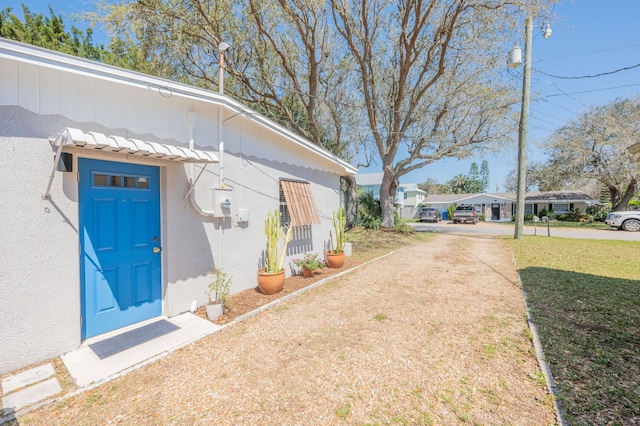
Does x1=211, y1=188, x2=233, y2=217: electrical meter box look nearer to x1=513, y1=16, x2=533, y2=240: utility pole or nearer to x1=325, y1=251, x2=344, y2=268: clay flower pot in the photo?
x1=325, y1=251, x2=344, y2=268: clay flower pot

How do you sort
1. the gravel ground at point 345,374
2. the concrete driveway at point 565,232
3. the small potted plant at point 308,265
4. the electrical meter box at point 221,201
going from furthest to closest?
the concrete driveway at point 565,232
the small potted plant at point 308,265
the electrical meter box at point 221,201
the gravel ground at point 345,374

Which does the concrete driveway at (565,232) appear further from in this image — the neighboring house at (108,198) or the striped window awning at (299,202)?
the neighboring house at (108,198)

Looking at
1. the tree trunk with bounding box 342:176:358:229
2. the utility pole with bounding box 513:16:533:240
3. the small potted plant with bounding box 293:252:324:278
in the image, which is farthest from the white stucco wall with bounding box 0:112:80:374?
the tree trunk with bounding box 342:176:358:229

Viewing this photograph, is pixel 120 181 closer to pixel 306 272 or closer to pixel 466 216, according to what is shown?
pixel 306 272

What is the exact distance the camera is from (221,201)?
16.3ft

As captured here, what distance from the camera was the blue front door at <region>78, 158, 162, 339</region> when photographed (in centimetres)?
371

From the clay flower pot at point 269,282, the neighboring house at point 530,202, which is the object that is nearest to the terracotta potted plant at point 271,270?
the clay flower pot at point 269,282

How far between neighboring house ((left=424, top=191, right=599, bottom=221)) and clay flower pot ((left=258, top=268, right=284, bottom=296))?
38.4m

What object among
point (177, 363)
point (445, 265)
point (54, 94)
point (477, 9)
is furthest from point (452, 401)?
point (477, 9)

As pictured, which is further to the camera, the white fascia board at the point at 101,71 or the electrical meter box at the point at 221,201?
the electrical meter box at the point at 221,201

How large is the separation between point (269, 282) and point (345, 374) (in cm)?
287

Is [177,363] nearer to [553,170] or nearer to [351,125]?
[351,125]

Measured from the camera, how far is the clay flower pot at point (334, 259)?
27.3 ft

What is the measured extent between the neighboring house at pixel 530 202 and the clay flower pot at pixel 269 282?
126 ft
